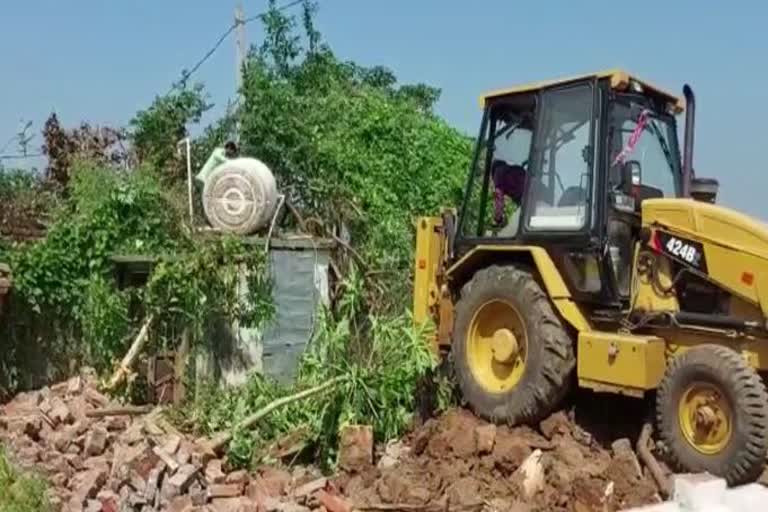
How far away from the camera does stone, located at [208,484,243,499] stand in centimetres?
629

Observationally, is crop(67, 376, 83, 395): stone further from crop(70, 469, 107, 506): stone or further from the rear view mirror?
the rear view mirror

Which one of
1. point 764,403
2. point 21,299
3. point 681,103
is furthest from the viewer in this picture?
point 21,299

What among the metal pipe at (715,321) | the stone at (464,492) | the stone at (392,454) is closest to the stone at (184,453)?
the stone at (392,454)

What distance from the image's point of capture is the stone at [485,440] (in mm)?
6188

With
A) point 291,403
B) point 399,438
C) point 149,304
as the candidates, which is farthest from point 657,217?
point 149,304

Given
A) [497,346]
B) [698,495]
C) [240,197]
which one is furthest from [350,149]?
[698,495]

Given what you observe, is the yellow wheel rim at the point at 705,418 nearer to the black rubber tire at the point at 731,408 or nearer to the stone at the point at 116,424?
the black rubber tire at the point at 731,408

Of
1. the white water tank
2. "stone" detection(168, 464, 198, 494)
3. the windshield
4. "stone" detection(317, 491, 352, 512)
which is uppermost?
the windshield

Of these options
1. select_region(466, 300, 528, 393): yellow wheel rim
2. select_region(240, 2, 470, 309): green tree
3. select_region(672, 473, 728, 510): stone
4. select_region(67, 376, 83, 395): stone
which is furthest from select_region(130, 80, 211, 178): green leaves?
select_region(672, 473, 728, 510): stone

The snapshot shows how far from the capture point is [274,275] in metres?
8.91

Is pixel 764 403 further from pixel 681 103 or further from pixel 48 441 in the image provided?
pixel 48 441

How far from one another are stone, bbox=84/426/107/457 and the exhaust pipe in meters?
Result: 4.69

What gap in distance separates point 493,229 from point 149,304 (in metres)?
3.37

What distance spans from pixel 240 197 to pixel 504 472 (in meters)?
4.21
